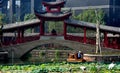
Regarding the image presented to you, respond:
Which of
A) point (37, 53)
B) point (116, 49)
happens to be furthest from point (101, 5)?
point (116, 49)

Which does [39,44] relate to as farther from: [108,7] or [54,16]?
[108,7]

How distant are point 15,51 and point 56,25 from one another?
25093mm

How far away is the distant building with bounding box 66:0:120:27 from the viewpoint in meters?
93.2

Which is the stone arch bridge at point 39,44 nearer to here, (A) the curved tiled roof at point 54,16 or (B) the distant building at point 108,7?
(A) the curved tiled roof at point 54,16

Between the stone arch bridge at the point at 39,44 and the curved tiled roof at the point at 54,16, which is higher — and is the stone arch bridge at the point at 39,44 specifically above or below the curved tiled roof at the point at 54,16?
below

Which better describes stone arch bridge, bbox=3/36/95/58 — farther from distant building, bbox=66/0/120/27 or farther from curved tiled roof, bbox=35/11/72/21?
distant building, bbox=66/0/120/27

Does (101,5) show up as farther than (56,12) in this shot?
Yes

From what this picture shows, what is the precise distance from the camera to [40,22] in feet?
167

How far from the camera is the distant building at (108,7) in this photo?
9325 cm

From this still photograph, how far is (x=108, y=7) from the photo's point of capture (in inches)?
3654

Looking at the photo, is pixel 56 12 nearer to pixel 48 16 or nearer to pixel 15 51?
pixel 48 16

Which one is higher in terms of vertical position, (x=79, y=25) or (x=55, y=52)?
(x=79, y=25)

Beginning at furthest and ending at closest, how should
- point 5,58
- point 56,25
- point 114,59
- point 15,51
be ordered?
point 56,25, point 15,51, point 5,58, point 114,59

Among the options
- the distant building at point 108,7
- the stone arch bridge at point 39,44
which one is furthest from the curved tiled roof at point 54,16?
the distant building at point 108,7
